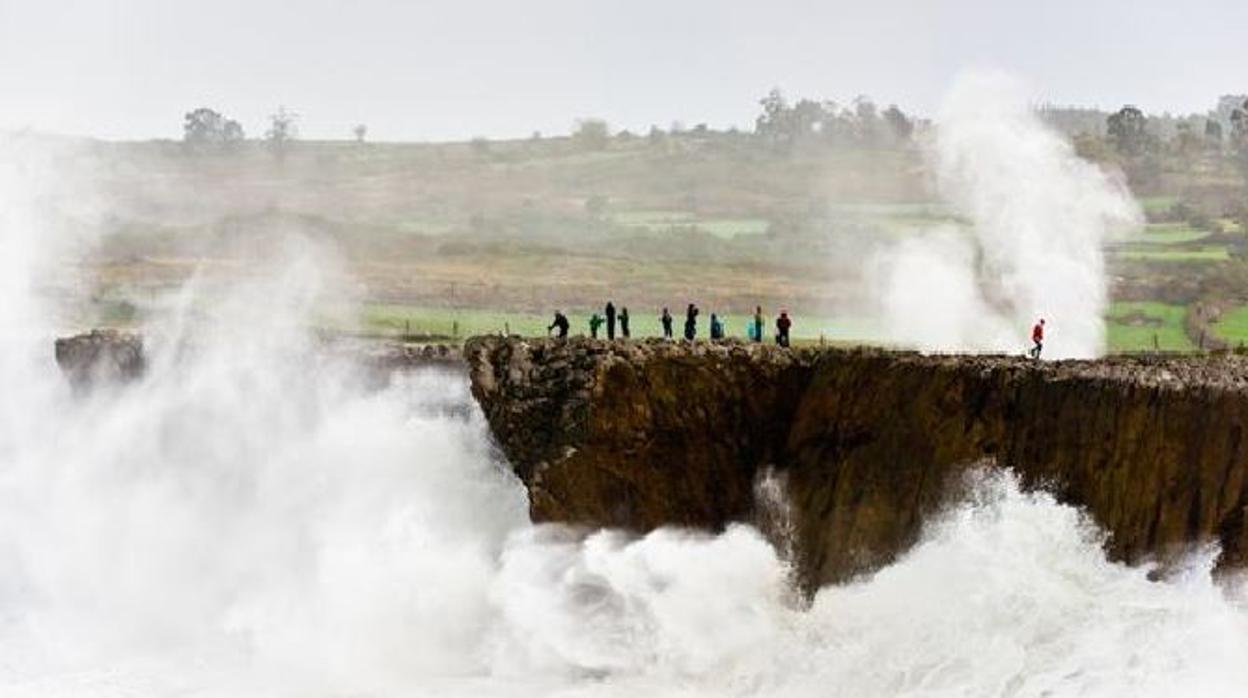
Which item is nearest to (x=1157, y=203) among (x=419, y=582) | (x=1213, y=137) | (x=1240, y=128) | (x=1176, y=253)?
(x=1176, y=253)

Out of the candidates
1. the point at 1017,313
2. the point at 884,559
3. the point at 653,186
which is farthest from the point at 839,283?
the point at 884,559

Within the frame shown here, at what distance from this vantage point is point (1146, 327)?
176 ft

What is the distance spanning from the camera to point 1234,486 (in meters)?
20.3

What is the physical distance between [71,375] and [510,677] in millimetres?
18360

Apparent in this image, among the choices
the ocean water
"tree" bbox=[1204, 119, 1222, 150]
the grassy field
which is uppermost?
"tree" bbox=[1204, 119, 1222, 150]

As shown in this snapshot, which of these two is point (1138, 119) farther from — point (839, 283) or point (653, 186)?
point (839, 283)

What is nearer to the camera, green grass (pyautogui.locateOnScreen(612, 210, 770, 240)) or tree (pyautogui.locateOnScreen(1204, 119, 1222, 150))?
green grass (pyautogui.locateOnScreen(612, 210, 770, 240))

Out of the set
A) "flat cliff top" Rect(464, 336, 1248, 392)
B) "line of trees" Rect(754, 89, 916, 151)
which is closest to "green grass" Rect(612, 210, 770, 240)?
"line of trees" Rect(754, 89, 916, 151)

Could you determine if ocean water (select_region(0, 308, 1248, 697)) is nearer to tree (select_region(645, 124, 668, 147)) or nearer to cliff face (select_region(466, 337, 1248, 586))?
cliff face (select_region(466, 337, 1248, 586))

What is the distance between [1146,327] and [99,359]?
89.9ft

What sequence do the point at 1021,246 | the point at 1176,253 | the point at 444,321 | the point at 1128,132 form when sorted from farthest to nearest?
→ 1. the point at 1128,132
2. the point at 1176,253
3. the point at 444,321
4. the point at 1021,246

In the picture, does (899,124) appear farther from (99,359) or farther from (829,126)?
(99,359)

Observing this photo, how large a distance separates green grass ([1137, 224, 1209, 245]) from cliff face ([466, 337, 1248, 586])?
155ft

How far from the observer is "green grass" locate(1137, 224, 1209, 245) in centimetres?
7175
